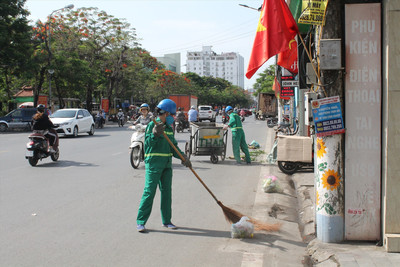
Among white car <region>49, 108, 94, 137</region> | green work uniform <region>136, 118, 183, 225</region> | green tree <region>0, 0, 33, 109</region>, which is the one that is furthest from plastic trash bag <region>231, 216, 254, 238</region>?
green tree <region>0, 0, 33, 109</region>

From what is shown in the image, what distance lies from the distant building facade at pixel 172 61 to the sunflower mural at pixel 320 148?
148 meters

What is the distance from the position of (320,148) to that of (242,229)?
1350 mm

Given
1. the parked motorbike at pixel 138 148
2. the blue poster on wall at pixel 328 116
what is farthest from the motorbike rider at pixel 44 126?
the blue poster on wall at pixel 328 116

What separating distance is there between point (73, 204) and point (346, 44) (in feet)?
15.7

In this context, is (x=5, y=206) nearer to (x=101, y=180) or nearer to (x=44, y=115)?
(x=101, y=180)

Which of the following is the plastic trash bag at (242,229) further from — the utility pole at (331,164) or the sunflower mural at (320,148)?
the sunflower mural at (320,148)

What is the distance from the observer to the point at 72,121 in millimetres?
22516

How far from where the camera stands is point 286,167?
35.5 feet

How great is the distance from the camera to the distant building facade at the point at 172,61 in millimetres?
153962

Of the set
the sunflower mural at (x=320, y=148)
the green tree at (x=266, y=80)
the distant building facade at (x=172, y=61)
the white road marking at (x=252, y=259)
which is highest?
the distant building facade at (x=172, y=61)

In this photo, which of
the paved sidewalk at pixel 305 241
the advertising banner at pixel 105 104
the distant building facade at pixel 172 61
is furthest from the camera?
the distant building facade at pixel 172 61

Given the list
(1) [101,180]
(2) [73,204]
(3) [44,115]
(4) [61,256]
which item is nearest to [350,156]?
(4) [61,256]

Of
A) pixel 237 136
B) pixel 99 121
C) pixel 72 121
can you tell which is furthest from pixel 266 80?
pixel 237 136

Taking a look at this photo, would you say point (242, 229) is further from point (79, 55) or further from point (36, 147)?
point (79, 55)
